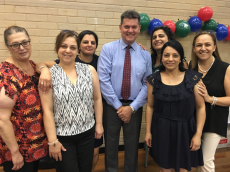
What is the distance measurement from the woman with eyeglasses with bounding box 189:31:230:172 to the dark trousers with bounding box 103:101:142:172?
2.37 feet

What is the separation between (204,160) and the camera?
1.62 m

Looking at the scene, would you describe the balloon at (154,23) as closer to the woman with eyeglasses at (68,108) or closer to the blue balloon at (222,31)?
the blue balloon at (222,31)

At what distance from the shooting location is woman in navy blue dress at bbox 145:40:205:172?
1.41 meters

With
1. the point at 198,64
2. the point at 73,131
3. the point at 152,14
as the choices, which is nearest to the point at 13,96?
the point at 73,131

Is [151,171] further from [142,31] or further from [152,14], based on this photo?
[152,14]

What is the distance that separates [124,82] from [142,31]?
1.23 m

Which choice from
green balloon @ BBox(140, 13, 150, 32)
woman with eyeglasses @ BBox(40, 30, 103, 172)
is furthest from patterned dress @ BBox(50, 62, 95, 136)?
green balloon @ BBox(140, 13, 150, 32)

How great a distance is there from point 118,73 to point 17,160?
1195mm

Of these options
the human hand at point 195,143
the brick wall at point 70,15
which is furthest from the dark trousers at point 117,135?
the brick wall at point 70,15

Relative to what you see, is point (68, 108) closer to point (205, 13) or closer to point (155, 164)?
point (155, 164)

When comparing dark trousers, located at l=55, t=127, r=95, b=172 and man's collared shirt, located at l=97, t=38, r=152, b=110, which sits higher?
man's collared shirt, located at l=97, t=38, r=152, b=110

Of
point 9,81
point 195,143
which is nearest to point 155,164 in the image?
point 195,143

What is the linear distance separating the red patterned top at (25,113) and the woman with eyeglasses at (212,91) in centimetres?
149

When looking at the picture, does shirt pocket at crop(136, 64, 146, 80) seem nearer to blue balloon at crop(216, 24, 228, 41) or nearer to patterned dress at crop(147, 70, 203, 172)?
patterned dress at crop(147, 70, 203, 172)
